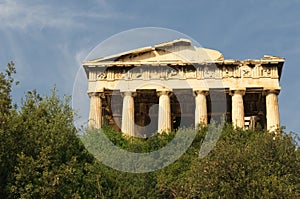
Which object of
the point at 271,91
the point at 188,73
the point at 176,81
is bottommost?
the point at 271,91

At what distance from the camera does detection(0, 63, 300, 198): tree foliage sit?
23.3 m

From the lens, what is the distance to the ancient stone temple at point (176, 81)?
45156 mm

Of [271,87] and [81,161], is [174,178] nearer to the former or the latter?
[81,161]

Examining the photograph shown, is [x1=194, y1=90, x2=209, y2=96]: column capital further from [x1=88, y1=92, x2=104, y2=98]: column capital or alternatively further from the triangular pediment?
[x1=88, y1=92, x2=104, y2=98]: column capital

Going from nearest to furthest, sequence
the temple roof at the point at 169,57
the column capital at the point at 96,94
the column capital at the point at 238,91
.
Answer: the column capital at the point at 238,91 → the column capital at the point at 96,94 → the temple roof at the point at 169,57

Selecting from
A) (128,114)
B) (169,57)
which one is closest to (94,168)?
(128,114)

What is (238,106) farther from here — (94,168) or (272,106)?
Answer: (94,168)

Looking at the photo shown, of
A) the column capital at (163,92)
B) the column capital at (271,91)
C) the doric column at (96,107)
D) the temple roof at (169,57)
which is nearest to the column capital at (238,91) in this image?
the column capital at (271,91)

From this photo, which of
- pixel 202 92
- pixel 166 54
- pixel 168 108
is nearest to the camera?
pixel 168 108

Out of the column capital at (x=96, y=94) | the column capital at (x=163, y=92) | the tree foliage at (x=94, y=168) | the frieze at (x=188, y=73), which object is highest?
the frieze at (x=188, y=73)

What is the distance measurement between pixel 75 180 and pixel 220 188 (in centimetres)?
556

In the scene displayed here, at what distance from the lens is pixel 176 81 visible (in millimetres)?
45875

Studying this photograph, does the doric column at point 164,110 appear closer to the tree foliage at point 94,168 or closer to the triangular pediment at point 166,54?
the triangular pediment at point 166,54

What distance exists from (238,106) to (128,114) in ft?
24.3
